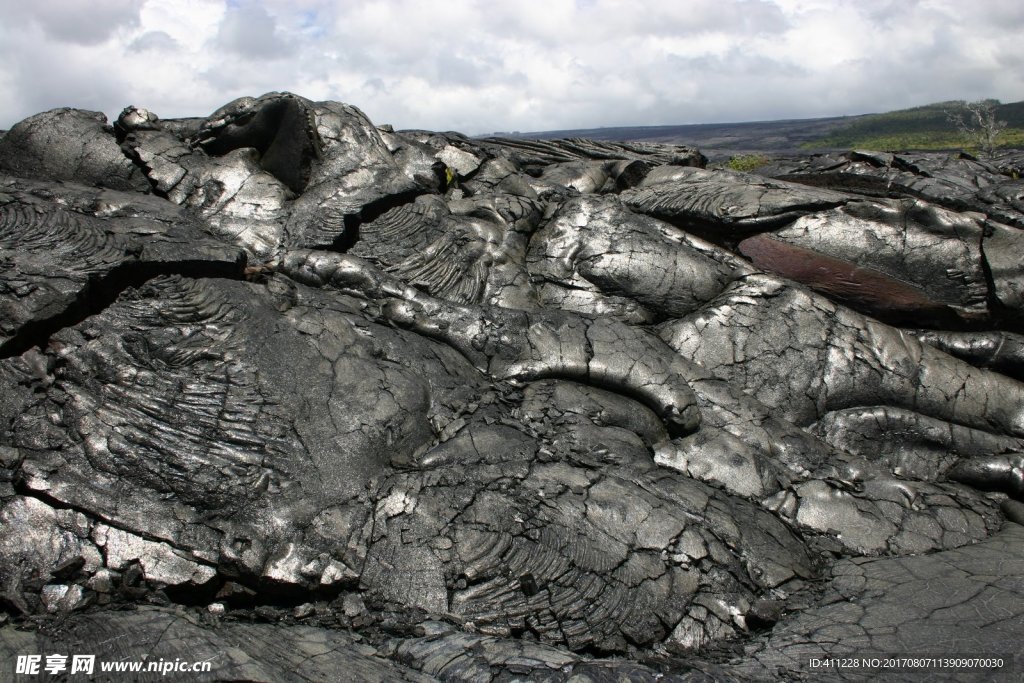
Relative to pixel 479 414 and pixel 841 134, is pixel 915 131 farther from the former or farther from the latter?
pixel 479 414

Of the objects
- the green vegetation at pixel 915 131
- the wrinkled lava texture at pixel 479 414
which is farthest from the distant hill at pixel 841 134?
Result: the wrinkled lava texture at pixel 479 414

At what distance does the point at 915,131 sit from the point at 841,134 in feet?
9.79

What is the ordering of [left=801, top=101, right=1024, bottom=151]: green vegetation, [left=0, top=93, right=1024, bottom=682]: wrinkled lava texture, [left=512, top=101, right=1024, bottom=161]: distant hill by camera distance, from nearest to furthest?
[left=0, top=93, right=1024, bottom=682]: wrinkled lava texture
[left=801, top=101, right=1024, bottom=151]: green vegetation
[left=512, top=101, right=1024, bottom=161]: distant hill

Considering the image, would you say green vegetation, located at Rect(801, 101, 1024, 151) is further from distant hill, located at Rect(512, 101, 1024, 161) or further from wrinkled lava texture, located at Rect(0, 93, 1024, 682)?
wrinkled lava texture, located at Rect(0, 93, 1024, 682)

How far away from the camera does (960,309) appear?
4.14 m

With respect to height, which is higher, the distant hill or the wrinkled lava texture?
the distant hill

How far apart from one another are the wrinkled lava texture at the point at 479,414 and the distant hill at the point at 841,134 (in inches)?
758

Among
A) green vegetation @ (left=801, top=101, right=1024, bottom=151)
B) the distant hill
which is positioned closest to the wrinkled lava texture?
the distant hill

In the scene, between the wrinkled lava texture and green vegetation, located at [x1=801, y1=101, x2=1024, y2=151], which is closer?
the wrinkled lava texture

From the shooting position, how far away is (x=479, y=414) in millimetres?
3223

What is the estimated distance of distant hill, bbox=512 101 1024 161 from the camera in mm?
25469

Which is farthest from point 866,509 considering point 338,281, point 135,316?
point 135,316

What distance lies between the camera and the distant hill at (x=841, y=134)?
1003 inches

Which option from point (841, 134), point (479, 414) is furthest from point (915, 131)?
point (479, 414)
